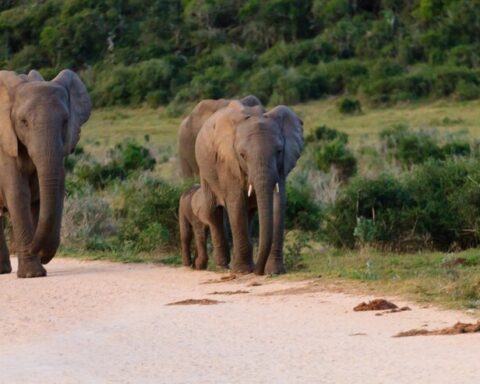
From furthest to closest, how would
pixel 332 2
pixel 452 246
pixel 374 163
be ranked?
1. pixel 332 2
2. pixel 374 163
3. pixel 452 246

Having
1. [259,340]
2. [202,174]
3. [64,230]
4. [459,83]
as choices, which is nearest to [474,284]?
[259,340]

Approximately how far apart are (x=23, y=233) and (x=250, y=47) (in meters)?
44.6

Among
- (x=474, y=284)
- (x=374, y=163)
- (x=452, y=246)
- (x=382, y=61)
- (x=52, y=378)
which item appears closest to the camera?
(x=52, y=378)

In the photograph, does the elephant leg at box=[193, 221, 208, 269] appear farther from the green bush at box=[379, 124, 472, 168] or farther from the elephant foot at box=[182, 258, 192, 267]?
the green bush at box=[379, 124, 472, 168]

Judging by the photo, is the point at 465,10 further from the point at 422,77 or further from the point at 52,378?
the point at 52,378

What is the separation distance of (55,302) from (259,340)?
117 inches

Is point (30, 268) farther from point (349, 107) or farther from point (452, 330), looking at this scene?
point (349, 107)

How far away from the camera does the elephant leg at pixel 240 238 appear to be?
46.4ft

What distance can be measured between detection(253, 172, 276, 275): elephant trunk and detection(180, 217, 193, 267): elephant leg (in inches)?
79.2

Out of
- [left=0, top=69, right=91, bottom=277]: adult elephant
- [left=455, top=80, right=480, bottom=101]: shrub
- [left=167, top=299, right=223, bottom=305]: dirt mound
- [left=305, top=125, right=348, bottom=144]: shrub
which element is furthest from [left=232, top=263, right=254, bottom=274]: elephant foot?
[left=455, top=80, right=480, bottom=101]: shrub

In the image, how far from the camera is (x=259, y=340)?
31.0ft

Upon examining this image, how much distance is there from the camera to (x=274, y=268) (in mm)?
13812

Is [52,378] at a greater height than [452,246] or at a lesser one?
greater

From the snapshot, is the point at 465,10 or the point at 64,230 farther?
the point at 465,10
